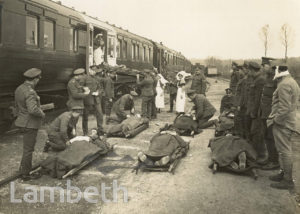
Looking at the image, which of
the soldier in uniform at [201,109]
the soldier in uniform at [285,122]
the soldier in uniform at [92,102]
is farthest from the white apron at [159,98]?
the soldier in uniform at [285,122]

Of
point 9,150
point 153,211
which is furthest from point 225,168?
point 9,150

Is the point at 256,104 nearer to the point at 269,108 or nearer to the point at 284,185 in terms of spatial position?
the point at 269,108

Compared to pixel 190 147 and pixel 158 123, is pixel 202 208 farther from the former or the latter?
pixel 158 123

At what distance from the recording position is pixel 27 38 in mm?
8570

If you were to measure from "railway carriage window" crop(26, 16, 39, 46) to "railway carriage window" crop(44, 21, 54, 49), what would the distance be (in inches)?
16.8

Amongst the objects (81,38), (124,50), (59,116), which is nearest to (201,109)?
(59,116)

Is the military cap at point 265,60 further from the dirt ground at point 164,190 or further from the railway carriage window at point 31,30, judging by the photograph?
the railway carriage window at point 31,30

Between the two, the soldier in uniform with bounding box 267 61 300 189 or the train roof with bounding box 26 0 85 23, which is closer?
the soldier in uniform with bounding box 267 61 300 189

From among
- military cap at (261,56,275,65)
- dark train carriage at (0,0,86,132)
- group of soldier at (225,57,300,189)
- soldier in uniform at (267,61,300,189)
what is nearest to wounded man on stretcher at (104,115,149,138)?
dark train carriage at (0,0,86,132)

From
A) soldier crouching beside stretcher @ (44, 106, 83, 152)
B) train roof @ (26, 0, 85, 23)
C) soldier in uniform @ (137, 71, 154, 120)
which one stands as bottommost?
soldier crouching beside stretcher @ (44, 106, 83, 152)

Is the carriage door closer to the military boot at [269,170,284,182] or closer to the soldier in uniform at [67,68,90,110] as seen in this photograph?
the soldier in uniform at [67,68,90,110]

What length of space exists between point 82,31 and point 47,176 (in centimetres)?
756

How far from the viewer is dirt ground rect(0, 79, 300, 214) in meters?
4.50

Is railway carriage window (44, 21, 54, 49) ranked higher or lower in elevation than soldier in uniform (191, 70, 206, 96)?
A: higher
